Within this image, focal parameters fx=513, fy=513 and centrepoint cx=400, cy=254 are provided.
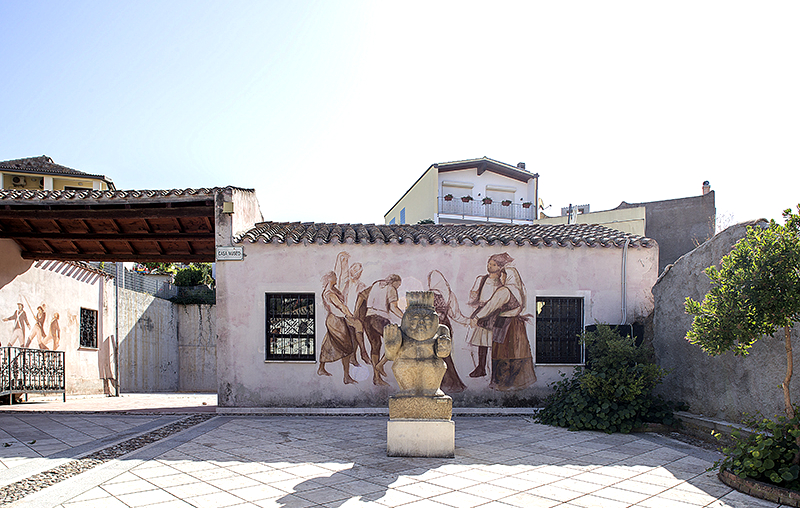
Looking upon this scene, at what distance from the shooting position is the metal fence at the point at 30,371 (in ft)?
36.1

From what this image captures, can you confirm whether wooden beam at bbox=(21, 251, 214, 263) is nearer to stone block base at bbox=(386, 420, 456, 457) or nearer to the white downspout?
stone block base at bbox=(386, 420, 456, 457)

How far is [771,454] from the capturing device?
16.1 ft

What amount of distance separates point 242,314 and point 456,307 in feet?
13.4

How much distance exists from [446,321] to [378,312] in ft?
4.33

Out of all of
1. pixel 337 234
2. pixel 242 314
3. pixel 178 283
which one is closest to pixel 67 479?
pixel 242 314

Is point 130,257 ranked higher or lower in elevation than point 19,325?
higher

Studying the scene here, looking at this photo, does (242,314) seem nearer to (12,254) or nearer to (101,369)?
(12,254)

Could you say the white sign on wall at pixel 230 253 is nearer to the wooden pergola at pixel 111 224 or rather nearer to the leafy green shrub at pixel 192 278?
the wooden pergola at pixel 111 224

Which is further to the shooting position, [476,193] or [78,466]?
[476,193]

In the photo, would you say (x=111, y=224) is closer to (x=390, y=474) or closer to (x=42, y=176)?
(x=390, y=474)

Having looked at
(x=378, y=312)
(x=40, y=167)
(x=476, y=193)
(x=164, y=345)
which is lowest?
(x=164, y=345)

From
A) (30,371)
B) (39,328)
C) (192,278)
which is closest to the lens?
(30,371)

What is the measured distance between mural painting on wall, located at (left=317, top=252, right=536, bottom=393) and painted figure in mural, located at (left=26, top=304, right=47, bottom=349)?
762cm

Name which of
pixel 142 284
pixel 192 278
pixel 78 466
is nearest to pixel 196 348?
pixel 142 284
